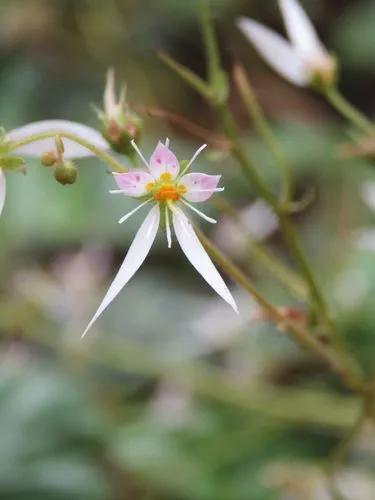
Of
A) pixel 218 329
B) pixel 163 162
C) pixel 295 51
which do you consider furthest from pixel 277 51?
pixel 218 329

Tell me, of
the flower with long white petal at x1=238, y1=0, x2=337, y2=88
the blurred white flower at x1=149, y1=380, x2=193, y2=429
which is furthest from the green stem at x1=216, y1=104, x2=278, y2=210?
the blurred white flower at x1=149, y1=380, x2=193, y2=429

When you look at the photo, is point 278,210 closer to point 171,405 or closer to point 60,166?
point 60,166

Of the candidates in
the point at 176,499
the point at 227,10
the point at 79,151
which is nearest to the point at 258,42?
the point at 79,151

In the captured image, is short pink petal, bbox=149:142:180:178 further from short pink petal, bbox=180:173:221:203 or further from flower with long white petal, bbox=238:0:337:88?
flower with long white petal, bbox=238:0:337:88

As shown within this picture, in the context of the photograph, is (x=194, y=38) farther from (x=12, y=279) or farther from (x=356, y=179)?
(x=12, y=279)

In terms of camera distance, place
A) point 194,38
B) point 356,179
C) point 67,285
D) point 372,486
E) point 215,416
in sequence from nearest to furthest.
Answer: point 372,486
point 215,416
point 67,285
point 356,179
point 194,38

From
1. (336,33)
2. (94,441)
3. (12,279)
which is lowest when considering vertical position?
(94,441)
